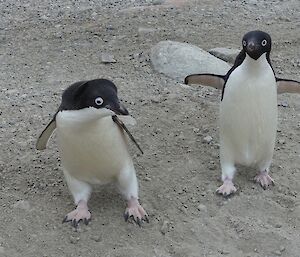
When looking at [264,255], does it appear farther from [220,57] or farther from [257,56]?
[220,57]

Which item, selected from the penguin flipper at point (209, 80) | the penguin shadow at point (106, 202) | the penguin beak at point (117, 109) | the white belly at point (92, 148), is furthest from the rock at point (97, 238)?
the penguin flipper at point (209, 80)

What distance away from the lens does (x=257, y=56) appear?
9.81 ft

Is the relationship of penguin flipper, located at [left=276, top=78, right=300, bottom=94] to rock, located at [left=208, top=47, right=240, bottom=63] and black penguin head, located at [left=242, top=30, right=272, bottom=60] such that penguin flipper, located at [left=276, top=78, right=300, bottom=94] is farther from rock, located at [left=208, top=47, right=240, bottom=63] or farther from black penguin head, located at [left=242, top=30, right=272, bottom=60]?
rock, located at [left=208, top=47, right=240, bottom=63]

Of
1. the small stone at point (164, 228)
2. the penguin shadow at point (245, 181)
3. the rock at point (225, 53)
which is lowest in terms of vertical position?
the rock at point (225, 53)

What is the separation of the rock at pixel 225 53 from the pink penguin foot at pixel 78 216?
6.40 ft

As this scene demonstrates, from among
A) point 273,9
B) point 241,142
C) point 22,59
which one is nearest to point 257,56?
point 241,142

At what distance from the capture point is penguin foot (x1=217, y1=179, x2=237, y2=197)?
10.6 feet

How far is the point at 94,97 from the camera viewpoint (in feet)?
8.84

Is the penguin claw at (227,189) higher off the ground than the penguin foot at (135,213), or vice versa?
the penguin foot at (135,213)

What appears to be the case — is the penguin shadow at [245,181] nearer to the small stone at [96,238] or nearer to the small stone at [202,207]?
the small stone at [202,207]

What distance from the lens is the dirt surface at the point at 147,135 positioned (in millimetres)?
2955

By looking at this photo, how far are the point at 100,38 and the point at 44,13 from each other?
0.69 meters

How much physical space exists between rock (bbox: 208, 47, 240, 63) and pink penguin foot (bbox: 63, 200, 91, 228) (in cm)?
195

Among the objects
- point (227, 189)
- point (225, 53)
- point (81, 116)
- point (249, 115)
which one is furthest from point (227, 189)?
point (225, 53)
